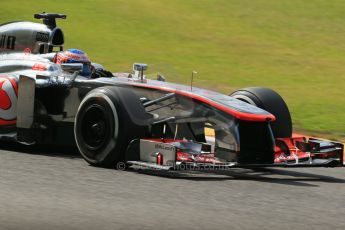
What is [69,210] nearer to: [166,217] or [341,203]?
[166,217]

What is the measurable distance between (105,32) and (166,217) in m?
19.9

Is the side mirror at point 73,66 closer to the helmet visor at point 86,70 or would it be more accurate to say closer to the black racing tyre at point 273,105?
the helmet visor at point 86,70

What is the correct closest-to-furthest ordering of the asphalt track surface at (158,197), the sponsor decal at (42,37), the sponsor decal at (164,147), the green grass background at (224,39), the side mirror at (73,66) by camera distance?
the asphalt track surface at (158,197), the sponsor decal at (164,147), the side mirror at (73,66), the sponsor decal at (42,37), the green grass background at (224,39)

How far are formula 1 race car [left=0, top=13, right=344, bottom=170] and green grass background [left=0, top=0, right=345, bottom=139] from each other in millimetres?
7554

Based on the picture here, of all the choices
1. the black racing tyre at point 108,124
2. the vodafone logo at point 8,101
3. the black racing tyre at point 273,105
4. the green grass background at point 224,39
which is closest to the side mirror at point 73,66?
the vodafone logo at point 8,101

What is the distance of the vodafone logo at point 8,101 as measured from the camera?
10.2 metres

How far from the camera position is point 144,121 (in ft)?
29.6

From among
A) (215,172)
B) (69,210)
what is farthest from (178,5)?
(69,210)

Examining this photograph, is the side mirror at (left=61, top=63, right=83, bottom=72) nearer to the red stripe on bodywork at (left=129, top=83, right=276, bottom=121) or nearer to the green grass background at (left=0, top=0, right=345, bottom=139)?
the red stripe on bodywork at (left=129, top=83, right=276, bottom=121)

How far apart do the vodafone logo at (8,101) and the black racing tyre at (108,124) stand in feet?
3.79

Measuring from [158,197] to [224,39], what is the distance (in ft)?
62.4

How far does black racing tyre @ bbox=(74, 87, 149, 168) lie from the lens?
8953 mm

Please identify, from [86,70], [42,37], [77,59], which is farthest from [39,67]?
[42,37]

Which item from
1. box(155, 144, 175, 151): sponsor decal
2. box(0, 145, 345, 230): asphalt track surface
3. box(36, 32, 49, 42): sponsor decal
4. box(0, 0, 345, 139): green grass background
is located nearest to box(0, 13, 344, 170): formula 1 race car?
box(155, 144, 175, 151): sponsor decal
